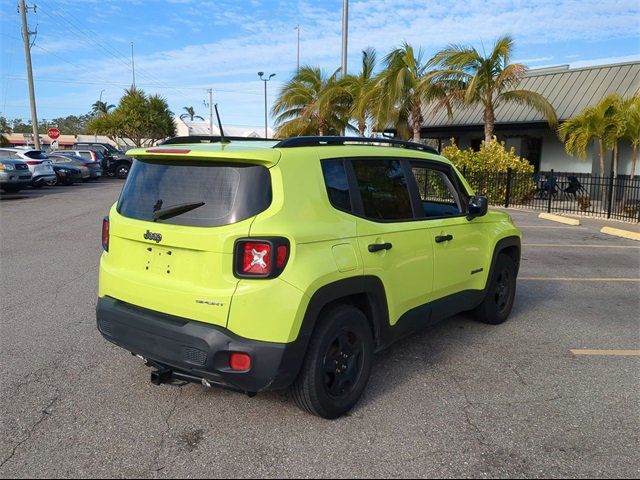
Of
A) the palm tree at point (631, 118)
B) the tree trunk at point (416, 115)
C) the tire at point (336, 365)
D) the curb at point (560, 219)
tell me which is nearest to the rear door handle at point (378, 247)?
the tire at point (336, 365)

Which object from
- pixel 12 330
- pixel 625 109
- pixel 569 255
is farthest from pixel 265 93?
pixel 12 330

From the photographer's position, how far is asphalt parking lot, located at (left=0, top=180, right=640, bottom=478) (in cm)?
302

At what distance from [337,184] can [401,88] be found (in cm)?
1703

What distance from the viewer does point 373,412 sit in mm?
3627

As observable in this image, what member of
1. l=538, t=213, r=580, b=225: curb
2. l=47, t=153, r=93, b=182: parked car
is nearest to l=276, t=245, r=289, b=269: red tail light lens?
l=538, t=213, r=580, b=225: curb

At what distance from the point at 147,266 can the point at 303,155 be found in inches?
47.4

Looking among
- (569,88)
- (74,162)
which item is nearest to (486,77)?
(569,88)

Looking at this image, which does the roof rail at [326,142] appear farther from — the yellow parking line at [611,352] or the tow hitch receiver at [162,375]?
the yellow parking line at [611,352]

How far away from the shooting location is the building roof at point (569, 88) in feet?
61.1

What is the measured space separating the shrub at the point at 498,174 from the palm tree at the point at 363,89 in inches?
200

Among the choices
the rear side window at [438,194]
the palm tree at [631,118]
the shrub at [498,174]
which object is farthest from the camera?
the shrub at [498,174]

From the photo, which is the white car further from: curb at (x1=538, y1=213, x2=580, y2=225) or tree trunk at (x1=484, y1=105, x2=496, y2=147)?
curb at (x1=538, y1=213, x2=580, y2=225)

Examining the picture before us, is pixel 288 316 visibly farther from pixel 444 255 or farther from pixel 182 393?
pixel 444 255

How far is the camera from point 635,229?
1324 cm
